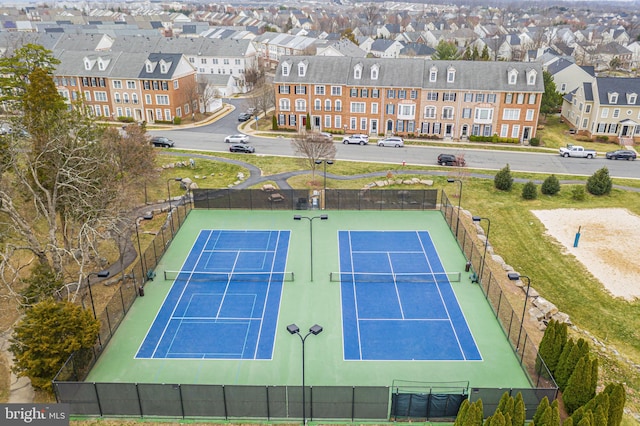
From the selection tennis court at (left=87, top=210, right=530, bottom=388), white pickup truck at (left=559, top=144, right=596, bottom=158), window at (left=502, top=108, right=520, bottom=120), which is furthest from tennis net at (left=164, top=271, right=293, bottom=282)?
window at (left=502, top=108, right=520, bottom=120)

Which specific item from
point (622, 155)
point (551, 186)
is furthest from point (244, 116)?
point (622, 155)

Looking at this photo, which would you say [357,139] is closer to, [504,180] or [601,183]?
[504,180]

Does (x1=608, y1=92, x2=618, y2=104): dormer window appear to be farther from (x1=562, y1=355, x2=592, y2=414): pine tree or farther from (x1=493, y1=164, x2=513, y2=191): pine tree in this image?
(x1=562, y1=355, x2=592, y2=414): pine tree

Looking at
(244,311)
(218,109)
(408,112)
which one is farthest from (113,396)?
(218,109)

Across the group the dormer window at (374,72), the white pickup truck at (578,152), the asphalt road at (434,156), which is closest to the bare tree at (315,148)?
the asphalt road at (434,156)

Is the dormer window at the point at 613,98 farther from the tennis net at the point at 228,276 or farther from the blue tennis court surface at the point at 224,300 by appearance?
the tennis net at the point at 228,276
